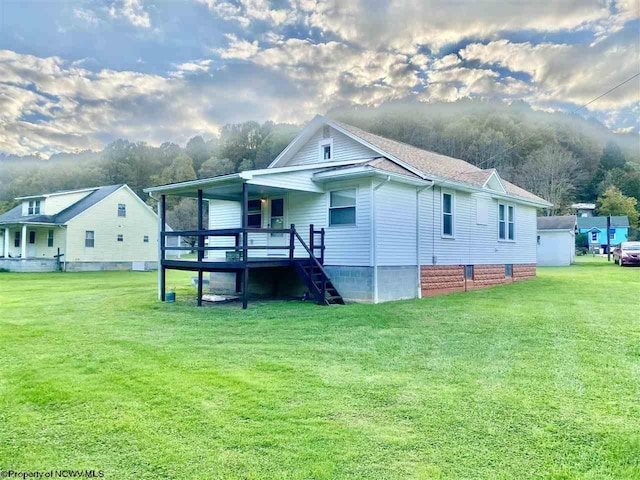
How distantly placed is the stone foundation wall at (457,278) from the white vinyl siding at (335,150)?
13.1ft

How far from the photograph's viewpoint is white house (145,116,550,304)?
11023 mm

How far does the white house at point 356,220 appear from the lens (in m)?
11.0

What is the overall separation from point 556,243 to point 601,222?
81.8 feet

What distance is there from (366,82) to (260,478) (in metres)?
25.9

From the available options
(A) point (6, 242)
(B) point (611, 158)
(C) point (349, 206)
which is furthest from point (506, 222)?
(B) point (611, 158)

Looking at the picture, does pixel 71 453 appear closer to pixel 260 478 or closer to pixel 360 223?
pixel 260 478

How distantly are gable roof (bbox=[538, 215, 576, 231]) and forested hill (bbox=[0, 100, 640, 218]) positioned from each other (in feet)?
27.3

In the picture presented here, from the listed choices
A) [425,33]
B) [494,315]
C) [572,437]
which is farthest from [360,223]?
Answer: [425,33]

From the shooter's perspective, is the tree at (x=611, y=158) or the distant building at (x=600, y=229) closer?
the distant building at (x=600, y=229)

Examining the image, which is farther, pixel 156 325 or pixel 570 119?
pixel 570 119

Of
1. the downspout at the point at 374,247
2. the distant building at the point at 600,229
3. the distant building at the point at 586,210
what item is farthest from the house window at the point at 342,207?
the distant building at the point at 586,210

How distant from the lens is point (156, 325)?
8266 millimetres

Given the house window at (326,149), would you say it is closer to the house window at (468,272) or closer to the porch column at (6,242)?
the house window at (468,272)

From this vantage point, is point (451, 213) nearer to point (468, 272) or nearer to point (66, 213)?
point (468, 272)
